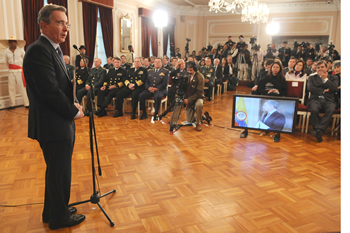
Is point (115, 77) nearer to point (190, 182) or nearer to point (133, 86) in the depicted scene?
point (133, 86)

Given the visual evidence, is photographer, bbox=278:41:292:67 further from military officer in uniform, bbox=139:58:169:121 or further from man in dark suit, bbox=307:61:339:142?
military officer in uniform, bbox=139:58:169:121

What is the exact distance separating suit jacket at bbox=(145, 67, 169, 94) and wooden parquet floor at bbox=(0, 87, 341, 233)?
61.7 inches

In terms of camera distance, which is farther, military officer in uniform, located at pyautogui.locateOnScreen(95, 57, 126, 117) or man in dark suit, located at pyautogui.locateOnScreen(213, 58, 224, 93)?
man in dark suit, located at pyautogui.locateOnScreen(213, 58, 224, 93)

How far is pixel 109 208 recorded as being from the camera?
2.21 m

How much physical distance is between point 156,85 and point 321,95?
319 cm

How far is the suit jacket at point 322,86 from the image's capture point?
14.3 ft

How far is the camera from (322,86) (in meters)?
4.43

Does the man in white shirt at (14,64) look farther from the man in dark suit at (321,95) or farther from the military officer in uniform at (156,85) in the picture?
the man in dark suit at (321,95)

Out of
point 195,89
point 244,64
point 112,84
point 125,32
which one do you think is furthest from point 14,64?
point 244,64

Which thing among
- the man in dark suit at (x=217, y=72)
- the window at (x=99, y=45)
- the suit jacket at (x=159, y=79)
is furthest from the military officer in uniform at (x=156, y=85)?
the window at (x=99, y=45)

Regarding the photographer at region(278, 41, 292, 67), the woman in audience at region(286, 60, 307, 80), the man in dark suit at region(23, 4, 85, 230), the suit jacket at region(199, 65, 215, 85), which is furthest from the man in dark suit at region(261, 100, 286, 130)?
the photographer at region(278, 41, 292, 67)

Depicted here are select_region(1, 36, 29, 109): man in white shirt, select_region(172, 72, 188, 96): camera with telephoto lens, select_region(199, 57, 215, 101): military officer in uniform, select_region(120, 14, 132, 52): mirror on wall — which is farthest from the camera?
select_region(120, 14, 132, 52): mirror on wall

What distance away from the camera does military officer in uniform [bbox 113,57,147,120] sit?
18.6 feet

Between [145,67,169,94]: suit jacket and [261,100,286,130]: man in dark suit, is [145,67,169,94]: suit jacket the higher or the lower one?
the higher one
